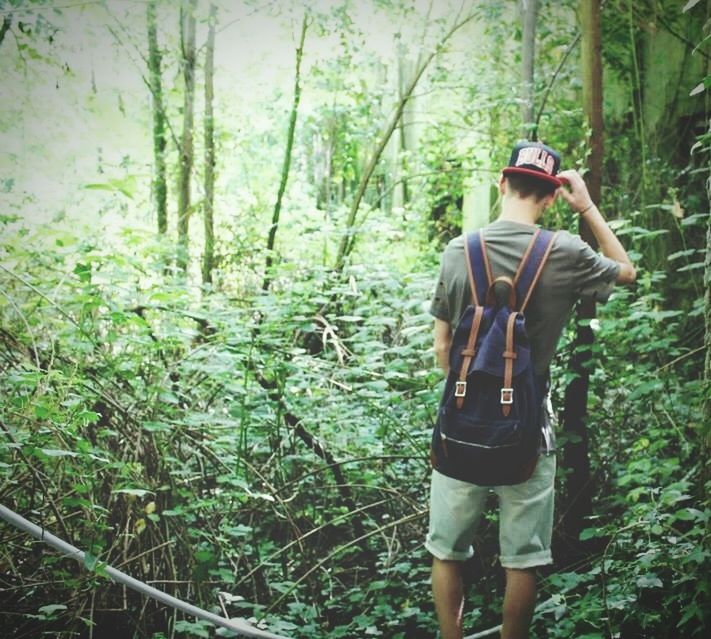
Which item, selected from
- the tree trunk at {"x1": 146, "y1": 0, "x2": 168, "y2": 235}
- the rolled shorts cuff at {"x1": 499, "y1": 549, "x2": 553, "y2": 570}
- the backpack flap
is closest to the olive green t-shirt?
the backpack flap

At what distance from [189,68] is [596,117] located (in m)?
4.65

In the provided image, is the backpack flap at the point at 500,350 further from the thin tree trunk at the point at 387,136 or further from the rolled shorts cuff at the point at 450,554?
the thin tree trunk at the point at 387,136

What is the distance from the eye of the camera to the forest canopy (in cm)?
280

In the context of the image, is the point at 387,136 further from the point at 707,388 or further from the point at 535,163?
the point at 707,388

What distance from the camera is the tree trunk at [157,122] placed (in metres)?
6.32

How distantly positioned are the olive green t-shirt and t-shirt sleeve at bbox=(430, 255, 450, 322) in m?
0.06

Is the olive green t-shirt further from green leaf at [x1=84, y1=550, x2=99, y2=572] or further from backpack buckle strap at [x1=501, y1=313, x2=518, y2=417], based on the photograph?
green leaf at [x1=84, y1=550, x2=99, y2=572]

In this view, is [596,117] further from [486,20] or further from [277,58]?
[277,58]

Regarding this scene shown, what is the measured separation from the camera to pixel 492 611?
324 cm

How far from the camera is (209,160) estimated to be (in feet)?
23.5

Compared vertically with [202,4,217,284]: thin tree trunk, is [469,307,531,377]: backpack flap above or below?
below

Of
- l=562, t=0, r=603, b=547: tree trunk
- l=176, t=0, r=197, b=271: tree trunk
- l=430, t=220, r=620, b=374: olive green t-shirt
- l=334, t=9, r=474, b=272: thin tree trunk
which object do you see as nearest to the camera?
l=430, t=220, r=620, b=374: olive green t-shirt

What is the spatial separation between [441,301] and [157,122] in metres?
5.08

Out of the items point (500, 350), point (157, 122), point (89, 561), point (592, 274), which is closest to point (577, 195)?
point (592, 274)
